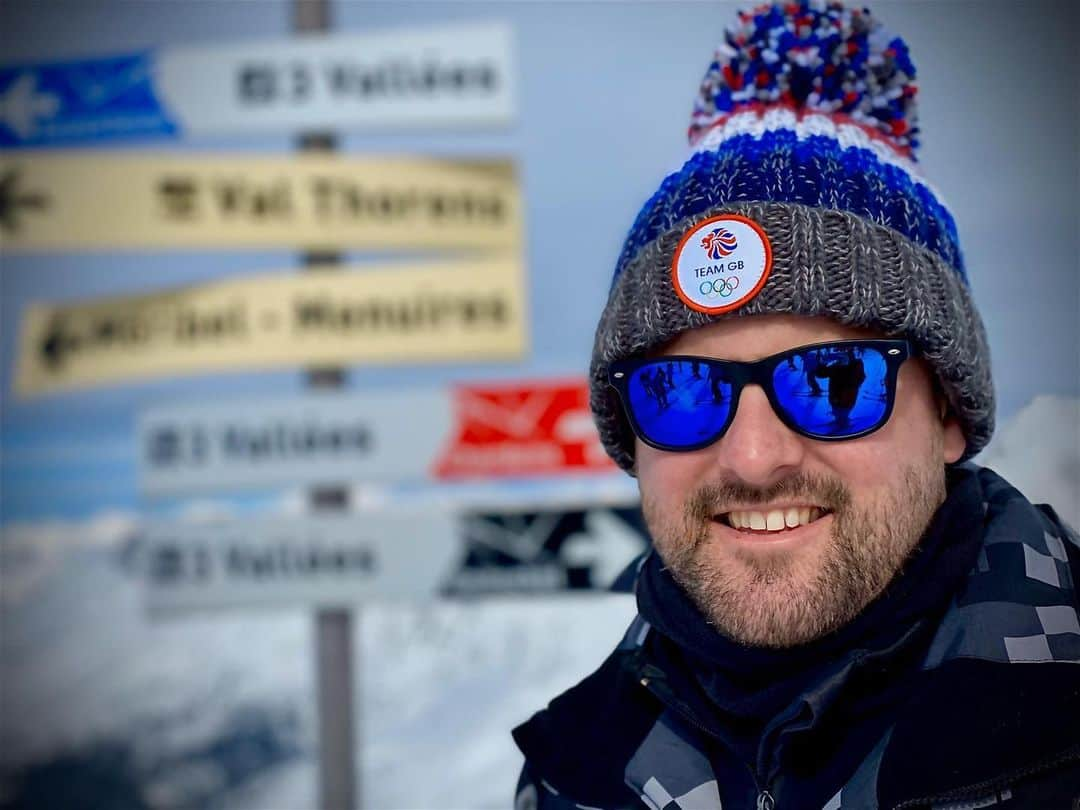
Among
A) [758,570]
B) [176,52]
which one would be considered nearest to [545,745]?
[758,570]

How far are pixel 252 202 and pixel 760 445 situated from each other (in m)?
2.21

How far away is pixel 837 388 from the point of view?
37.1 inches

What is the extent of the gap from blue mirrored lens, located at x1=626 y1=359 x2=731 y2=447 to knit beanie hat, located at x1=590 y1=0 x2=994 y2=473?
41 mm

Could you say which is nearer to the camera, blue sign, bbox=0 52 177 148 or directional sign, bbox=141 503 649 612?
blue sign, bbox=0 52 177 148

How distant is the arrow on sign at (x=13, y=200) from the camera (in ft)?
9.08

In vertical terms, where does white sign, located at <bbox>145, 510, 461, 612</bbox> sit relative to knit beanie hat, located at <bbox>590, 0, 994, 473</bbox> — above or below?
below

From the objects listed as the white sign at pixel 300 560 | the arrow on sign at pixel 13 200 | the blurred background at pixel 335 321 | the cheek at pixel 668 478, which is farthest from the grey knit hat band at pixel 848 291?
the arrow on sign at pixel 13 200

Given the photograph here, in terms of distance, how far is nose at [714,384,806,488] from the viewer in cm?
95

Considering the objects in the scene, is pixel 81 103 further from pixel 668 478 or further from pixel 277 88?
pixel 668 478

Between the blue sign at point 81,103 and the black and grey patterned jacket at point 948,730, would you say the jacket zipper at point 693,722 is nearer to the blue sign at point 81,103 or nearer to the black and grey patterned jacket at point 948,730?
the black and grey patterned jacket at point 948,730

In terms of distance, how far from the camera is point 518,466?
287 centimetres

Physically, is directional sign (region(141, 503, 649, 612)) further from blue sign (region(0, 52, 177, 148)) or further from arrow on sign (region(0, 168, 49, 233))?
blue sign (region(0, 52, 177, 148))

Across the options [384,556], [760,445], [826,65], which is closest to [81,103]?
[384,556]

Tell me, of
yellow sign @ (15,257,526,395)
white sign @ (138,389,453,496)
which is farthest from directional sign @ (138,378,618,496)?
yellow sign @ (15,257,526,395)
